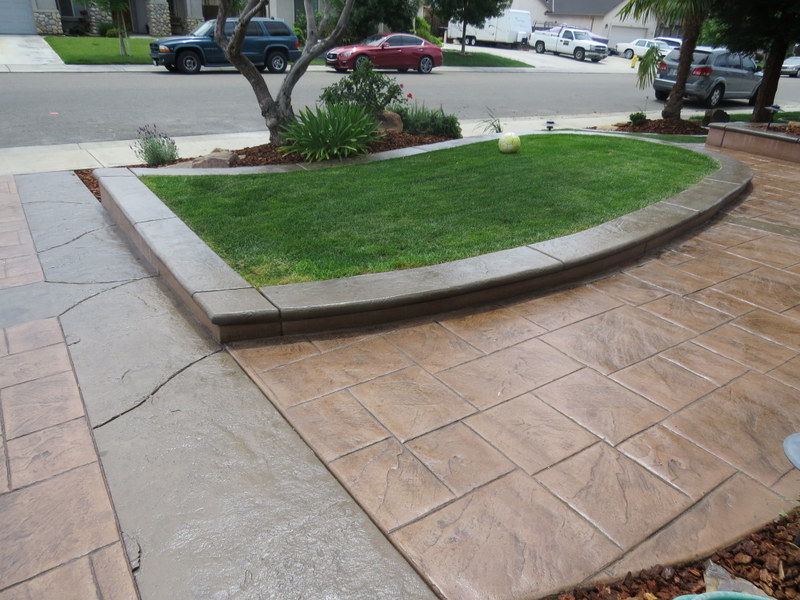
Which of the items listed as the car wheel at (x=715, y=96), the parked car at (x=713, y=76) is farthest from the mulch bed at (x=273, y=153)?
the car wheel at (x=715, y=96)

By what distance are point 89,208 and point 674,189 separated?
629 cm

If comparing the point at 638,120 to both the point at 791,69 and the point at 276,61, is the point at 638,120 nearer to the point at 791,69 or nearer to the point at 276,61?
the point at 276,61

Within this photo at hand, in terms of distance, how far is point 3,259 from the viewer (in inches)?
Result: 196

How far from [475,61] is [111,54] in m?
16.8

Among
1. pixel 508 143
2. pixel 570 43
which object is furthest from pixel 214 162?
pixel 570 43

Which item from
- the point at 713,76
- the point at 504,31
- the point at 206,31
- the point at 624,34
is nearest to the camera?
the point at 713,76

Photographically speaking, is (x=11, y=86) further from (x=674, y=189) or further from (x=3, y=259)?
(x=674, y=189)

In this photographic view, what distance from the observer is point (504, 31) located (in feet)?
138

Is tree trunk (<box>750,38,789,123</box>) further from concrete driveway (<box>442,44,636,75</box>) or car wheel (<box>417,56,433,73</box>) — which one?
concrete driveway (<box>442,44,636,75</box>)

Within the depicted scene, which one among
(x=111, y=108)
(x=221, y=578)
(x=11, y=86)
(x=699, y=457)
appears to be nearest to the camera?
(x=221, y=578)

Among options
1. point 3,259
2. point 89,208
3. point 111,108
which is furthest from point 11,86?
point 3,259

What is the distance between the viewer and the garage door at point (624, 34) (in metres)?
51.6

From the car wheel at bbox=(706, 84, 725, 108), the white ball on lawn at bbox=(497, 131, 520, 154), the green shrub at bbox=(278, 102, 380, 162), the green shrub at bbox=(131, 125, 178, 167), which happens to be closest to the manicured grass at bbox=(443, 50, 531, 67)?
the car wheel at bbox=(706, 84, 725, 108)

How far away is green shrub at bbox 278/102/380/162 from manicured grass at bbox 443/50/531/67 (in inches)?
886
